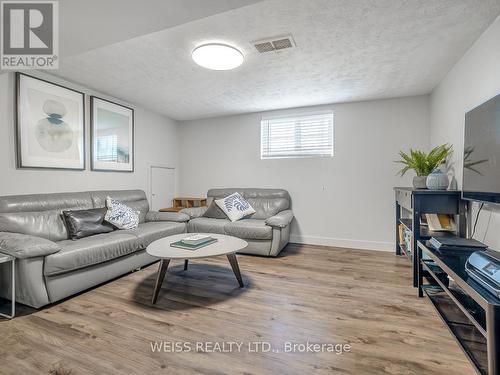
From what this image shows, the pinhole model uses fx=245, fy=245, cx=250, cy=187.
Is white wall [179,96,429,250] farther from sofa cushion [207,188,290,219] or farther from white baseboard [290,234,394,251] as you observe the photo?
sofa cushion [207,188,290,219]

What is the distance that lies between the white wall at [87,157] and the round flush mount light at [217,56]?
1914 mm

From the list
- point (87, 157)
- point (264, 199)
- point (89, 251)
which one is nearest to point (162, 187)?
point (87, 157)

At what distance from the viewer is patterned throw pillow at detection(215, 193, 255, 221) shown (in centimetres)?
382

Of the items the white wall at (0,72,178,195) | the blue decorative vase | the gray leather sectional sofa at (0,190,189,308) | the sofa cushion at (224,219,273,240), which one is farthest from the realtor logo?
the blue decorative vase

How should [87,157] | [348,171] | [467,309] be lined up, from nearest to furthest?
[467,309] → [87,157] → [348,171]

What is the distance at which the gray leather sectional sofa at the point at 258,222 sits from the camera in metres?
3.26

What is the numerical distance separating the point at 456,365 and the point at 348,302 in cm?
78

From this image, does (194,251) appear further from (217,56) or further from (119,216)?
(217,56)

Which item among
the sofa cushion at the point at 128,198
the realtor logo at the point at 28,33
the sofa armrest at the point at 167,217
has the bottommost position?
the sofa armrest at the point at 167,217

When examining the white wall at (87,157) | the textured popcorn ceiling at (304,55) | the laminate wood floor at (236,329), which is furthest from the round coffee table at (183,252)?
the textured popcorn ceiling at (304,55)

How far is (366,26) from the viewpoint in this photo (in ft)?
6.28

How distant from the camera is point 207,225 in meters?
3.56

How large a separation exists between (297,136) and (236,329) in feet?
10.4

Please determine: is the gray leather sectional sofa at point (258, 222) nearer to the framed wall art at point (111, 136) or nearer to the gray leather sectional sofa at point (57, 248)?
the gray leather sectional sofa at point (57, 248)
